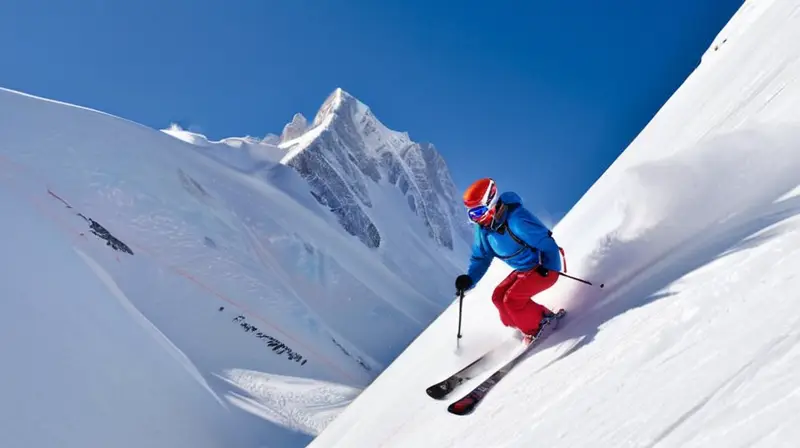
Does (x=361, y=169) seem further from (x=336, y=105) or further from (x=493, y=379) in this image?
(x=493, y=379)

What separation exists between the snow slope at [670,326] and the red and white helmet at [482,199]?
4.00 ft

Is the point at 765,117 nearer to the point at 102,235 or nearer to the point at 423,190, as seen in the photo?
the point at 102,235

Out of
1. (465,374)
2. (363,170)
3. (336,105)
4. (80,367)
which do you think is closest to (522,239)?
(465,374)

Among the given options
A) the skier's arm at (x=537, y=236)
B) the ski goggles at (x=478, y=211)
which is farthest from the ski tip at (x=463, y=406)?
the ski goggles at (x=478, y=211)

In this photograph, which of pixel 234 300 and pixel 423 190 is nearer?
pixel 234 300

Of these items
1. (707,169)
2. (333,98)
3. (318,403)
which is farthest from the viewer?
(333,98)

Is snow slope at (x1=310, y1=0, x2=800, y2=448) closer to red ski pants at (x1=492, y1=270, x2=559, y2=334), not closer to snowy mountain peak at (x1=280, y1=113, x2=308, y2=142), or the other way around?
red ski pants at (x1=492, y1=270, x2=559, y2=334)

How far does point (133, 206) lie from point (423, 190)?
15116cm

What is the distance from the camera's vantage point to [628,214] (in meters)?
5.36

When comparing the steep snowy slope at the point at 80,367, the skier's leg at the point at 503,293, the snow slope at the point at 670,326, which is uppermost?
the steep snowy slope at the point at 80,367

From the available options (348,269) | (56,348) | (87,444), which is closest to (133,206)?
(56,348)

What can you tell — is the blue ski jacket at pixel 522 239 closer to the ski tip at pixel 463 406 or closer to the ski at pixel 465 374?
the ski at pixel 465 374

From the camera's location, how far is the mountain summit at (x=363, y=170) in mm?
112812

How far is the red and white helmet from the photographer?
16.1 ft
